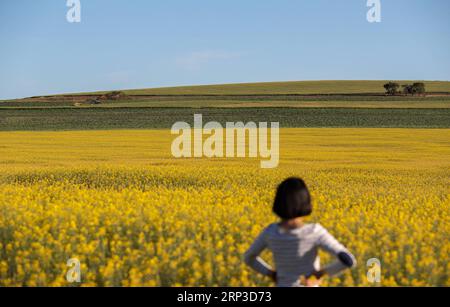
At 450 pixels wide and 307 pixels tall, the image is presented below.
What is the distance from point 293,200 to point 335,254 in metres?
0.47

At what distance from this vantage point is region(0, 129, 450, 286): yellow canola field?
6516mm

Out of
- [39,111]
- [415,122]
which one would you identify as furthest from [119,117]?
[415,122]

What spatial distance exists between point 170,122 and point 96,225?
43.9 meters

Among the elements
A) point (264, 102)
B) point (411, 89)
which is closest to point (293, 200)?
point (264, 102)

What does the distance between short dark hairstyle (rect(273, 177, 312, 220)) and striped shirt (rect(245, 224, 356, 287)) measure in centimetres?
20

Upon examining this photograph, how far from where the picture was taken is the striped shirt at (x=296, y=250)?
4148mm

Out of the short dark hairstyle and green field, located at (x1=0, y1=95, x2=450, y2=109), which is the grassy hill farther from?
the short dark hairstyle

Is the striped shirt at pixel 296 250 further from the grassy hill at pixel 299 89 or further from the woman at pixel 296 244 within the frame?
the grassy hill at pixel 299 89

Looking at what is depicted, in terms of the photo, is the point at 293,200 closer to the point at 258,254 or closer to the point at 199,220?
the point at 258,254

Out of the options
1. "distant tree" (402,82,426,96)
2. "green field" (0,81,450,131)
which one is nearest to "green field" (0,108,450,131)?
"green field" (0,81,450,131)

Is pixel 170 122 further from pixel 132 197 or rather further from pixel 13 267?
pixel 13 267

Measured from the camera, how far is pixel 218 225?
803 cm

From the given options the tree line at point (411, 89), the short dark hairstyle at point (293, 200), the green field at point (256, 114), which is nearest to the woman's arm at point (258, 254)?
the short dark hairstyle at point (293, 200)
